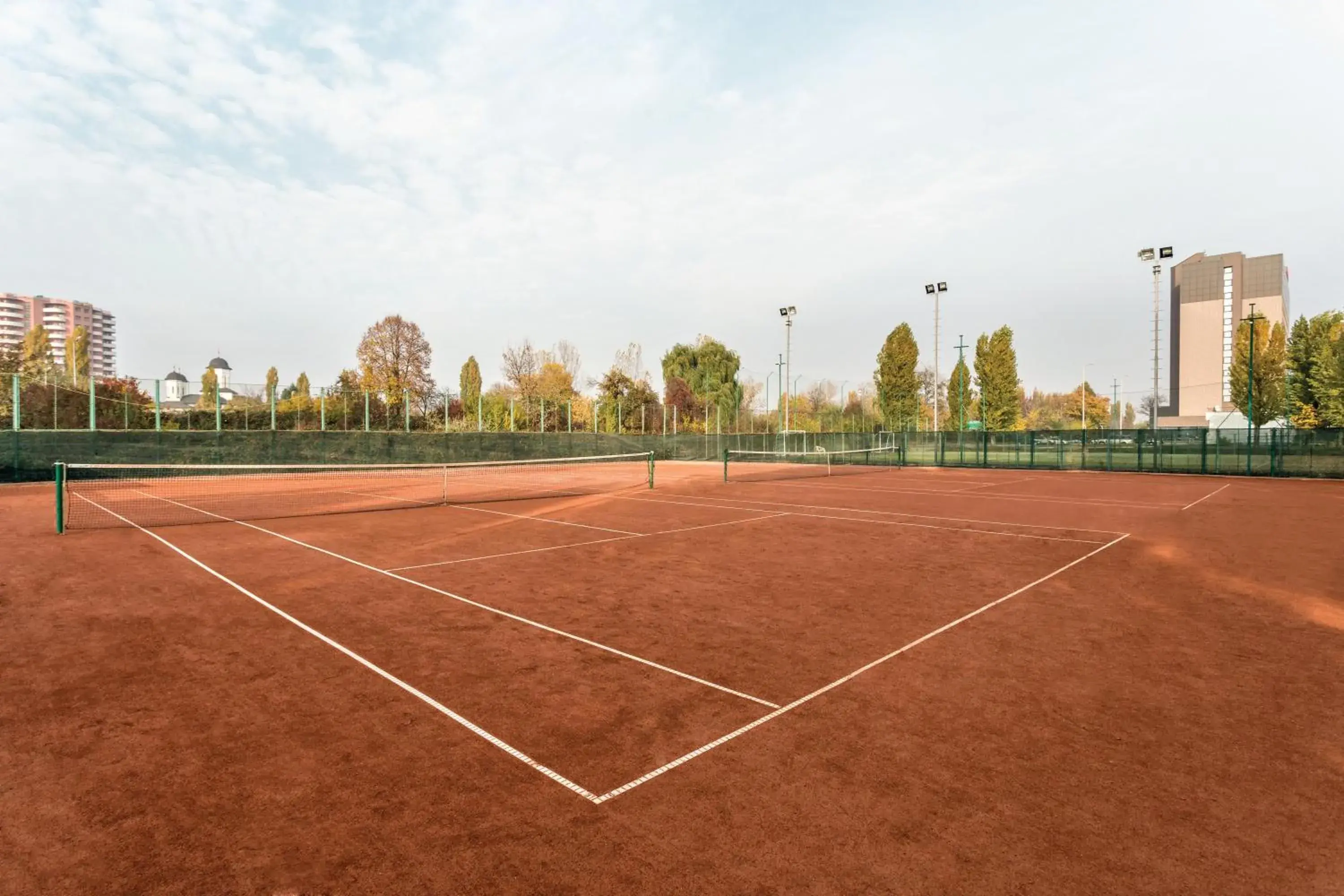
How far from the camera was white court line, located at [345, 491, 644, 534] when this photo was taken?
1465cm

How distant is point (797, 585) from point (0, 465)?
98.4 feet

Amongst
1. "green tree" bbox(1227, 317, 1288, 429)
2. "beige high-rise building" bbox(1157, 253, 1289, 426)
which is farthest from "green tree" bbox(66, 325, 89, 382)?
"beige high-rise building" bbox(1157, 253, 1289, 426)

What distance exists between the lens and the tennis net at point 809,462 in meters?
35.0

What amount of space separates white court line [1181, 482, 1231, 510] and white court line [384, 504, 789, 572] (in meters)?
11.6

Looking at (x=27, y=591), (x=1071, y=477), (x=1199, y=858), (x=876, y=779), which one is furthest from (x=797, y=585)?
(x=1071, y=477)

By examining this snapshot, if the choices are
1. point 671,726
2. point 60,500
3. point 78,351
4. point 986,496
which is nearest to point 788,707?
point 671,726

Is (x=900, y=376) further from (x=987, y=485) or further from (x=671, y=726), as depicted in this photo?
(x=671, y=726)

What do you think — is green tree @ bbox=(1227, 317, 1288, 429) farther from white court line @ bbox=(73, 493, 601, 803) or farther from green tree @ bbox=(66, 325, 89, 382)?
green tree @ bbox=(66, 325, 89, 382)

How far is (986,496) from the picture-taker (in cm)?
2242

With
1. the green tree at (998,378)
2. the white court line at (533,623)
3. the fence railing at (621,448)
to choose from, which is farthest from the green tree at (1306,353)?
the white court line at (533,623)

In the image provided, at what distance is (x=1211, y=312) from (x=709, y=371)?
319ft

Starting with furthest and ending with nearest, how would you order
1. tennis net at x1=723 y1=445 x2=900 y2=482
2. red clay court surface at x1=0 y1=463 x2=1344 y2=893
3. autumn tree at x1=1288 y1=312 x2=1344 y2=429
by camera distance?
autumn tree at x1=1288 y1=312 x2=1344 y2=429 → tennis net at x1=723 y1=445 x2=900 y2=482 → red clay court surface at x1=0 y1=463 x2=1344 y2=893

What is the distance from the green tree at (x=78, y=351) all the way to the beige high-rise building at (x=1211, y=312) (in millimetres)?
145339

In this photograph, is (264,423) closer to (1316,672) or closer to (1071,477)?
(1316,672)
